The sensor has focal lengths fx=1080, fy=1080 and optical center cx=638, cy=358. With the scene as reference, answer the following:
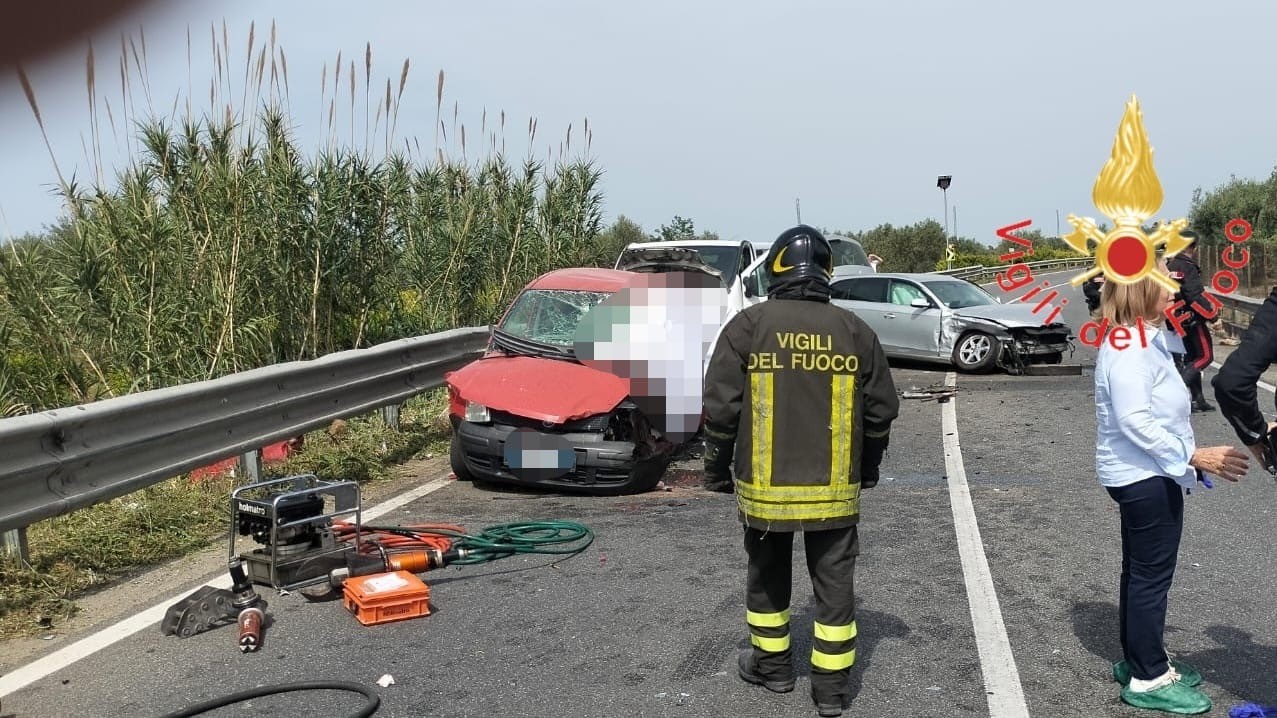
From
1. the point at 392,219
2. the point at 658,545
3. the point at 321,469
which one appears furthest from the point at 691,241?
the point at 658,545

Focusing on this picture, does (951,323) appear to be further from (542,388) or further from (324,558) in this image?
(324,558)

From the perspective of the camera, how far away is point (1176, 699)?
402 cm

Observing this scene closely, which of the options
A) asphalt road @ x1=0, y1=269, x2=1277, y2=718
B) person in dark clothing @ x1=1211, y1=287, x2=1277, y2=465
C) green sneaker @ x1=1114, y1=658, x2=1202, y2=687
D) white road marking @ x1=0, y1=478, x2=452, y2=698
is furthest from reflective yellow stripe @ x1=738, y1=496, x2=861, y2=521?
white road marking @ x1=0, y1=478, x2=452, y2=698

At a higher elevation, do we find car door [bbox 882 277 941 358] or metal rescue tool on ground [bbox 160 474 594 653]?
car door [bbox 882 277 941 358]

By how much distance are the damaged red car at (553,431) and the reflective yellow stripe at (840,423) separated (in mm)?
3819

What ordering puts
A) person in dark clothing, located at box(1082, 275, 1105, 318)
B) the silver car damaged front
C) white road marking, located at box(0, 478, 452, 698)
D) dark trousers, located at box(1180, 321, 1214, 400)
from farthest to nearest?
1. the silver car damaged front
2. dark trousers, located at box(1180, 321, 1214, 400)
3. person in dark clothing, located at box(1082, 275, 1105, 318)
4. white road marking, located at box(0, 478, 452, 698)

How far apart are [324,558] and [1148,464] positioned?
3.95 m

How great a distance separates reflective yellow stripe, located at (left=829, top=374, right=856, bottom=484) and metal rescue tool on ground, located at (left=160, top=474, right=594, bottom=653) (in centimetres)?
227

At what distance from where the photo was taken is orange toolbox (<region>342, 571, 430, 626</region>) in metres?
A: 5.22

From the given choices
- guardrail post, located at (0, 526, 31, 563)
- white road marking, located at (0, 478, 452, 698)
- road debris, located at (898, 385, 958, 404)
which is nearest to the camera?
white road marking, located at (0, 478, 452, 698)

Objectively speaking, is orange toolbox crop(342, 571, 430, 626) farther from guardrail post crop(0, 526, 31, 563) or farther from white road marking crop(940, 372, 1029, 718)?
white road marking crop(940, 372, 1029, 718)

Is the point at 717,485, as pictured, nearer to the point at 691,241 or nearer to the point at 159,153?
the point at 159,153

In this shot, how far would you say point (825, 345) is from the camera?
4160 mm

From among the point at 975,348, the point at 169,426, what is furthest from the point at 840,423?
the point at 975,348
